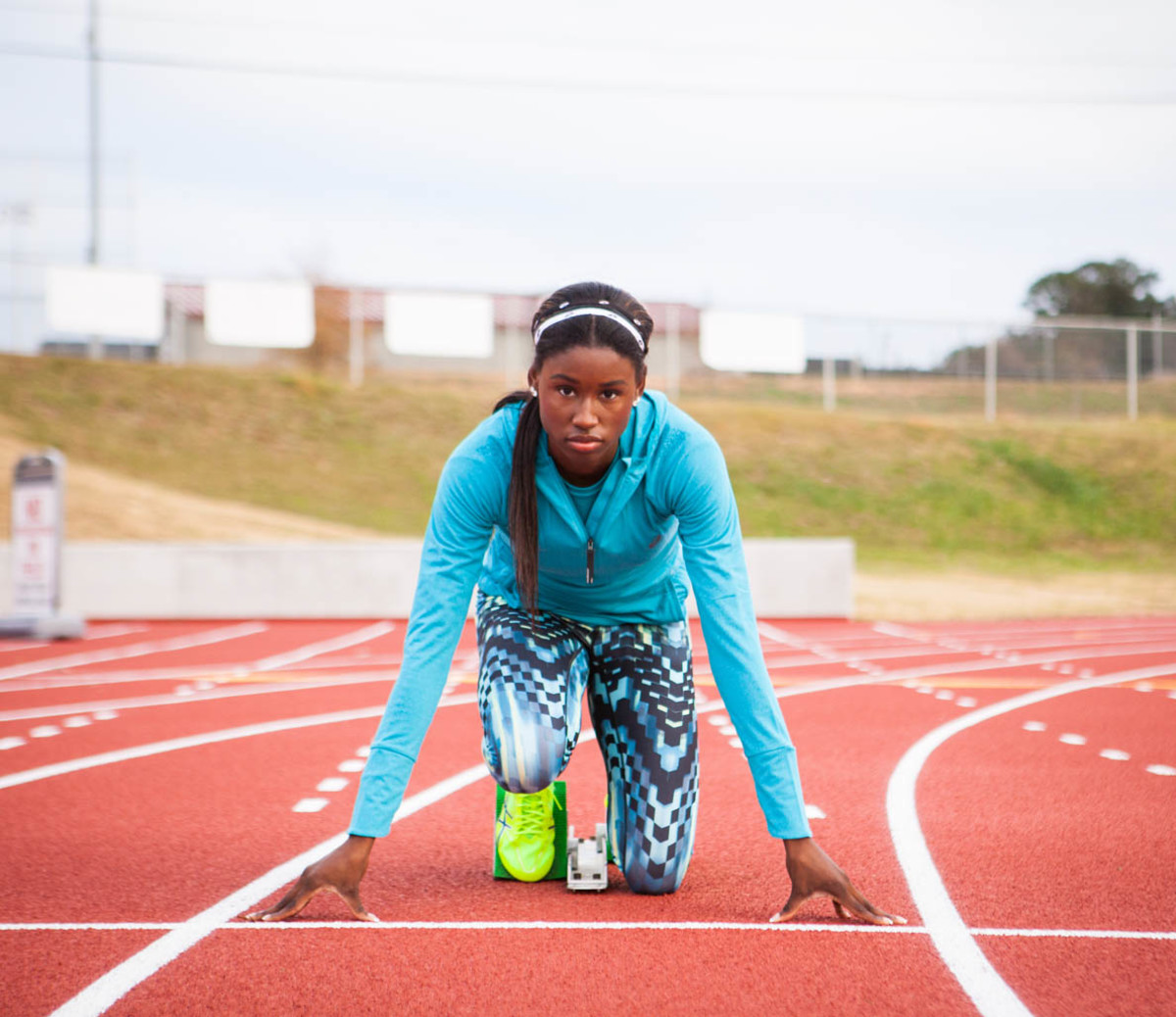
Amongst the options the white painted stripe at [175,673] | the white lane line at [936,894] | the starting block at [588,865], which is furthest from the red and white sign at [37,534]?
the starting block at [588,865]

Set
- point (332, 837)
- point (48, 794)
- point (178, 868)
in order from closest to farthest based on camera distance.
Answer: point (178, 868) → point (332, 837) → point (48, 794)

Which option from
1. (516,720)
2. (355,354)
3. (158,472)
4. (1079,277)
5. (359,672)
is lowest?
(359,672)

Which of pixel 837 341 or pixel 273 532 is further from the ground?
pixel 837 341

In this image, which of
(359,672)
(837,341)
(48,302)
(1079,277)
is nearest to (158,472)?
(48,302)

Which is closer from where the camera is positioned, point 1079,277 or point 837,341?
point 837,341

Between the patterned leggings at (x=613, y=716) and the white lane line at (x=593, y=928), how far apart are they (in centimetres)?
29

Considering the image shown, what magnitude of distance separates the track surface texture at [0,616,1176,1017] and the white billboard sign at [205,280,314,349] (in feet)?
64.0

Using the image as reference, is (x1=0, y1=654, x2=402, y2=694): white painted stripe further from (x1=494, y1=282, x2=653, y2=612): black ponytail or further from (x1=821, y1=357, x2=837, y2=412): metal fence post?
(x1=821, y1=357, x2=837, y2=412): metal fence post

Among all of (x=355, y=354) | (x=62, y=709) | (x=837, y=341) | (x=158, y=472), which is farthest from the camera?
(x=355, y=354)

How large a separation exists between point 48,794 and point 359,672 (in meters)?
3.92

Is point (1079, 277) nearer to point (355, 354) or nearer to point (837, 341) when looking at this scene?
point (837, 341)

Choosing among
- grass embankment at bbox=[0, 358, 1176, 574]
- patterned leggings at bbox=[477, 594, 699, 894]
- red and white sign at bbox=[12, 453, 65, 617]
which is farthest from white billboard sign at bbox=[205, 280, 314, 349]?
patterned leggings at bbox=[477, 594, 699, 894]

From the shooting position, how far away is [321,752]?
5426 mm

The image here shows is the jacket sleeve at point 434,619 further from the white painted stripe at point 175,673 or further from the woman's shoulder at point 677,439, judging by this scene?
the white painted stripe at point 175,673
